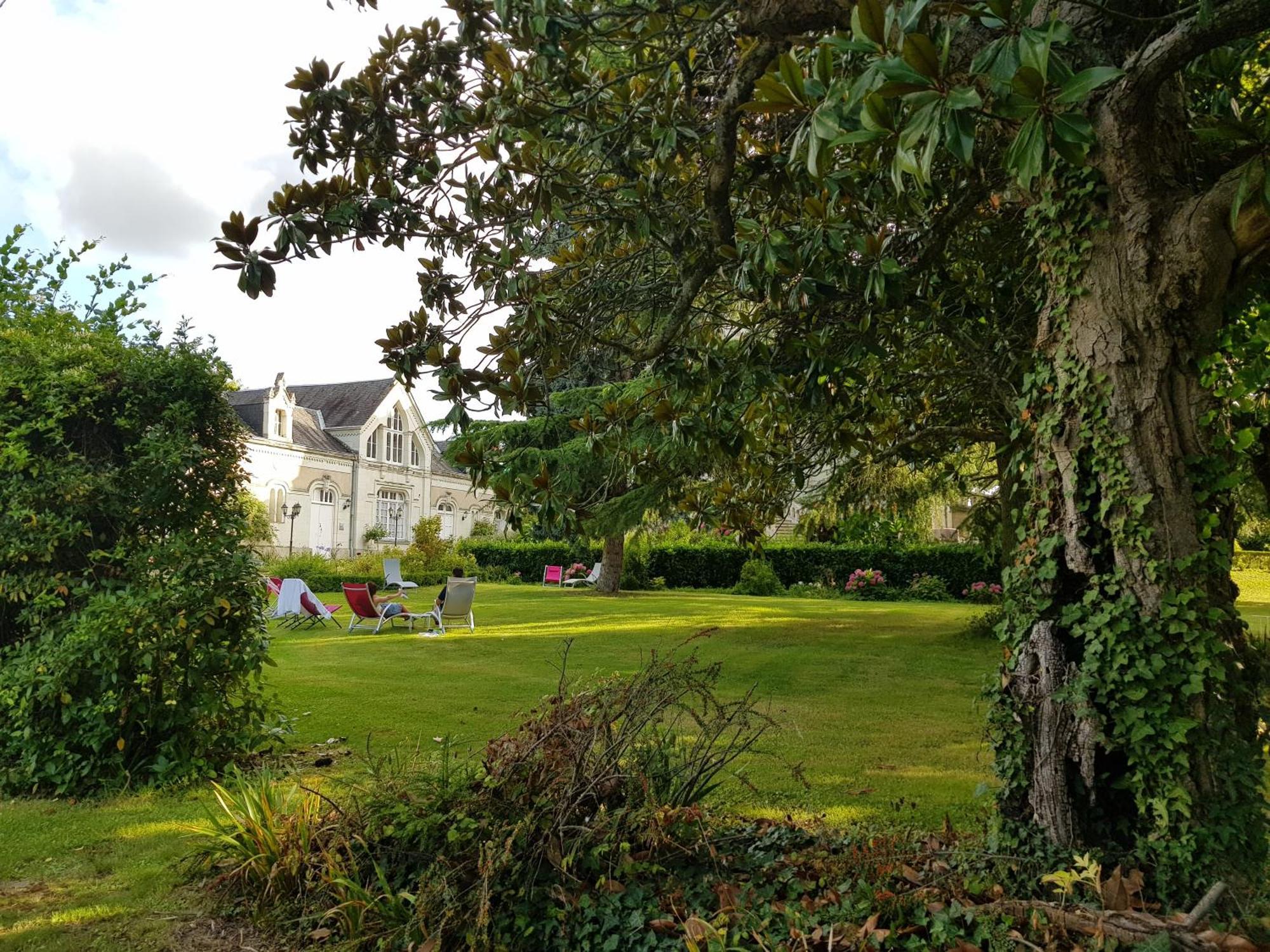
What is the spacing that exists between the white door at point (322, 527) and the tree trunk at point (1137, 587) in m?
39.8

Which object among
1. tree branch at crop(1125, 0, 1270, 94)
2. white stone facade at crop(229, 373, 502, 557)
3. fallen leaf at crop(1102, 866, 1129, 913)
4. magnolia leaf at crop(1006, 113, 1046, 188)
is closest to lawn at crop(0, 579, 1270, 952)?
fallen leaf at crop(1102, 866, 1129, 913)

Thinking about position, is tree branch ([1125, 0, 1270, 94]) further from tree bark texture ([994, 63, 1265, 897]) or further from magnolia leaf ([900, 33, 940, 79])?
magnolia leaf ([900, 33, 940, 79])

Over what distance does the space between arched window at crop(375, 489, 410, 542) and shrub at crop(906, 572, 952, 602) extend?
2969cm

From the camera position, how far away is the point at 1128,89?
132 inches

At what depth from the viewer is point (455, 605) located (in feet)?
49.2

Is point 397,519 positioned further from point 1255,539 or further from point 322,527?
point 1255,539

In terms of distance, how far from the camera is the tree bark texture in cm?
324

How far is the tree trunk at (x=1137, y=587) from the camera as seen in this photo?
10.6 ft

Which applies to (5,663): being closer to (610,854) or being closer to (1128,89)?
(610,854)

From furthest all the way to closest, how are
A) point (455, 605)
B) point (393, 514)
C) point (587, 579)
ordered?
point (393, 514) → point (587, 579) → point (455, 605)

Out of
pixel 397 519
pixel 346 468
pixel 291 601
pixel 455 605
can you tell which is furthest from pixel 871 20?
pixel 397 519

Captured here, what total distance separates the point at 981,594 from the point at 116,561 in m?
17.9

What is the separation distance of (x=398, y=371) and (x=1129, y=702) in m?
3.78

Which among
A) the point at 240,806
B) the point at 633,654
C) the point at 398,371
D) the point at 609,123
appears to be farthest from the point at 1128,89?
the point at 633,654
